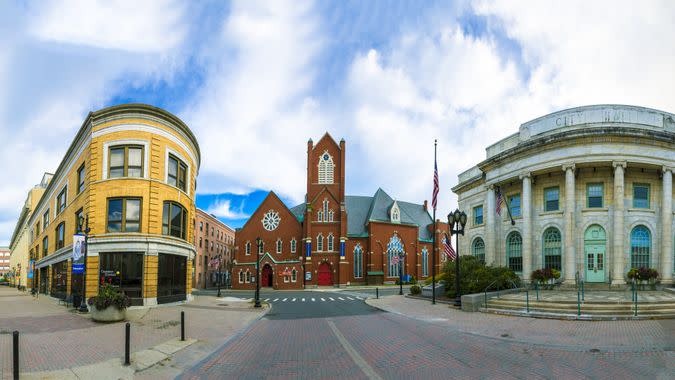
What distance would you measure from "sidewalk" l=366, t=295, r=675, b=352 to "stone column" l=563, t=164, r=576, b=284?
34.5ft

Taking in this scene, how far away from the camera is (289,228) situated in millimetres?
60094

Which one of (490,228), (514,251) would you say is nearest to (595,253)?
(514,251)

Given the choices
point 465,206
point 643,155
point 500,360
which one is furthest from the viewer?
point 465,206

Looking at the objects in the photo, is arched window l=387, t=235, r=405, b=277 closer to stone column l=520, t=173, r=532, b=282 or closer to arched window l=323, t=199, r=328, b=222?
arched window l=323, t=199, r=328, b=222

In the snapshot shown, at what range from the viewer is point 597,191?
26.8m

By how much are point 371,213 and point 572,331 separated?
170ft

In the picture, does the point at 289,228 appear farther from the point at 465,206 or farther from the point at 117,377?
the point at 117,377

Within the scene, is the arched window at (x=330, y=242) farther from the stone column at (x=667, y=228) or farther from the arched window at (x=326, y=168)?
the stone column at (x=667, y=228)

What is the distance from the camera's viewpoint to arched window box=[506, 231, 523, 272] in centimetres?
3015

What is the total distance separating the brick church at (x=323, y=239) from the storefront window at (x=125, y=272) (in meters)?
30.5

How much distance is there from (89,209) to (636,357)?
25856 millimetres

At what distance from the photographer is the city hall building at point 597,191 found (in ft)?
82.9

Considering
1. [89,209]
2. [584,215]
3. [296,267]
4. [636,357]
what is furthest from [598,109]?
[296,267]

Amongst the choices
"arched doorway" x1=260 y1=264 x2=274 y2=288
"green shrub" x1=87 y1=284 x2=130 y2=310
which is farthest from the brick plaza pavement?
"arched doorway" x1=260 y1=264 x2=274 y2=288
